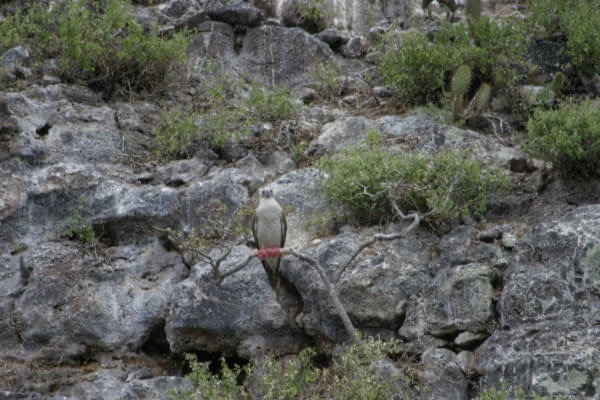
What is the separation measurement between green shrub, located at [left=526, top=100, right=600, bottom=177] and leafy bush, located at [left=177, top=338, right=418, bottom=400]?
137 inches

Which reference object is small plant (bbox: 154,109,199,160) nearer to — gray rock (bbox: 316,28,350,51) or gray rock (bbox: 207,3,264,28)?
gray rock (bbox: 207,3,264,28)

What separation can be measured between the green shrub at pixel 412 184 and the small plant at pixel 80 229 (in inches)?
125

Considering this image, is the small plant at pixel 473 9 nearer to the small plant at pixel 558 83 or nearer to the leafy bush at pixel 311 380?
the small plant at pixel 558 83

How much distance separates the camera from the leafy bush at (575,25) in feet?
44.4

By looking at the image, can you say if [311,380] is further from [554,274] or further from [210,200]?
Result: [210,200]

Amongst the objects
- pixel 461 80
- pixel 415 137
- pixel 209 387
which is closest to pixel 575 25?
pixel 461 80

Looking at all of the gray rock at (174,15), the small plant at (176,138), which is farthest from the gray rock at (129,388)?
the gray rock at (174,15)

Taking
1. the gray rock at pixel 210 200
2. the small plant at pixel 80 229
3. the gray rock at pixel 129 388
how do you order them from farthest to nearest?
1. the gray rock at pixel 210 200
2. the small plant at pixel 80 229
3. the gray rock at pixel 129 388

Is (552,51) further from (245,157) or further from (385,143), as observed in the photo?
(245,157)

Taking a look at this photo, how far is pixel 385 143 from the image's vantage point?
1255 centimetres

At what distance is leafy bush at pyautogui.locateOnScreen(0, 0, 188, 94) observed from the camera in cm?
1371

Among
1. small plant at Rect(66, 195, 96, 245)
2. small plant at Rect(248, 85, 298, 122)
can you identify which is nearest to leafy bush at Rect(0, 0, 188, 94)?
small plant at Rect(248, 85, 298, 122)

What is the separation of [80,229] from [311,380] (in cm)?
384

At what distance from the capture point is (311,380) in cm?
954
